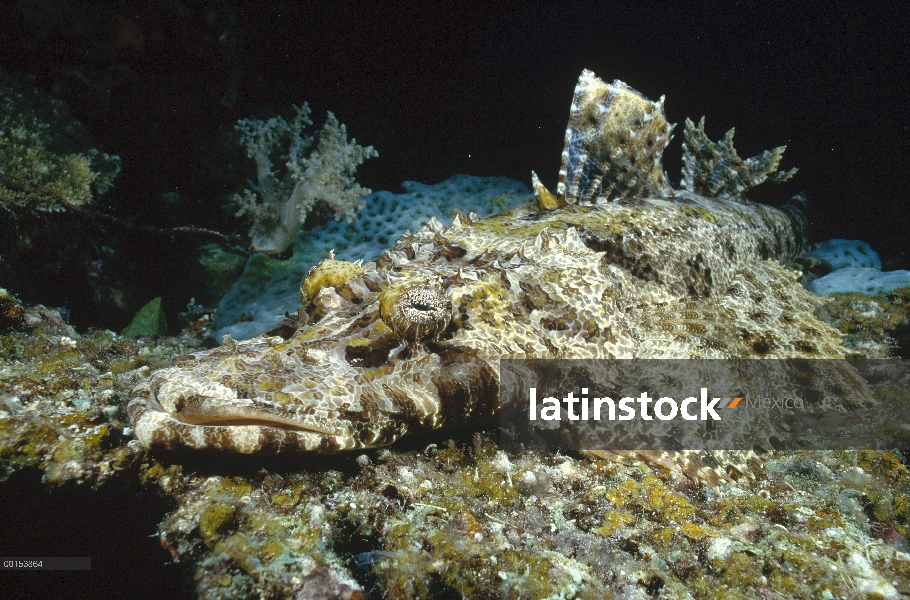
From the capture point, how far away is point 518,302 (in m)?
2.90

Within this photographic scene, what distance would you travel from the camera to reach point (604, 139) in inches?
178

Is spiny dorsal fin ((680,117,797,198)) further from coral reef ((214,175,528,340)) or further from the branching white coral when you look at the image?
the branching white coral

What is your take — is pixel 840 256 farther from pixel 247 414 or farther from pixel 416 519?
pixel 247 414

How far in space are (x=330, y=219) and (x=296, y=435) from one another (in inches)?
213

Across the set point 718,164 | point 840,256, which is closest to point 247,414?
point 718,164

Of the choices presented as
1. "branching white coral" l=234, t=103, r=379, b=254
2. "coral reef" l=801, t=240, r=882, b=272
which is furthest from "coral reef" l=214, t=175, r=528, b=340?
"coral reef" l=801, t=240, r=882, b=272

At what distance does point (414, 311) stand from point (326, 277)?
2.63 feet

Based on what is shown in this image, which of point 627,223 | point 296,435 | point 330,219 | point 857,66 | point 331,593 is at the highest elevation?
point 857,66

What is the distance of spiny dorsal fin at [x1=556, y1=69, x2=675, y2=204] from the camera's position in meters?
4.42

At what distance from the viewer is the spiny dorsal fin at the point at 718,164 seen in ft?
19.5

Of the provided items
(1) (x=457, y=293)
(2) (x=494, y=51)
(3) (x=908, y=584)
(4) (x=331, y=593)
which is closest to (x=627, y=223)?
(1) (x=457, y=293)

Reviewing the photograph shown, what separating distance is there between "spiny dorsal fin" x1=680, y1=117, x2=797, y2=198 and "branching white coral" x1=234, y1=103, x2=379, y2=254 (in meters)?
4.71

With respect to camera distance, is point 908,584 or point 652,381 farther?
point 652,381

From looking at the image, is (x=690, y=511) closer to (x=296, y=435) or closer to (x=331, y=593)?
(x=331, y=593)
